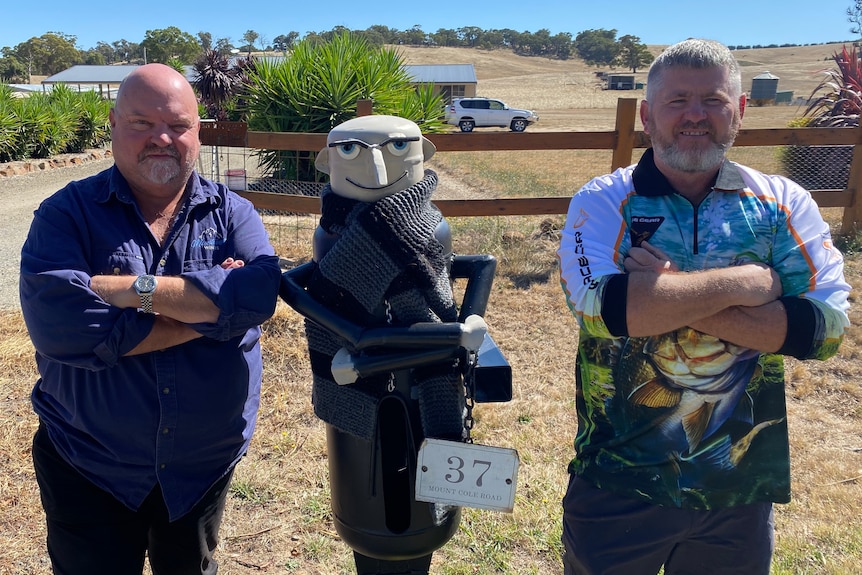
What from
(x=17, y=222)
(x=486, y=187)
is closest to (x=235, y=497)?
(x=17, y=222)

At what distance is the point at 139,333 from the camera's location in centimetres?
167

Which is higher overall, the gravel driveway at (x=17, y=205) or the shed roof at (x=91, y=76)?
the shed roof at (x=91, y=76)

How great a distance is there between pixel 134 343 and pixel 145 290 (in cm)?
14

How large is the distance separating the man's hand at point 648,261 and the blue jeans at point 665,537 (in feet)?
1.90

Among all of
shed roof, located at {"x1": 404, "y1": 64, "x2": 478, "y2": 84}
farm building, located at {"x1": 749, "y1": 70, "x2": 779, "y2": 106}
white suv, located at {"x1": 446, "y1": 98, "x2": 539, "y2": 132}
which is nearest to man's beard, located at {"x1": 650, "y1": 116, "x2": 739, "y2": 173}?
white suv, located at {"x1": 446, "y1": 98, "x2": 539, "y2": 132}

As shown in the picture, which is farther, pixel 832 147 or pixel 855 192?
pixel 832 147

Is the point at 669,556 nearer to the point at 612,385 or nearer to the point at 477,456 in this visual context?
the point at 612,385

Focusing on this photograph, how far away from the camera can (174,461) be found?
1.84 metres

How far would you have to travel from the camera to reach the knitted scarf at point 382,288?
1.68m

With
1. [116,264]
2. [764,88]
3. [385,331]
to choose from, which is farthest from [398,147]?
[764,88]

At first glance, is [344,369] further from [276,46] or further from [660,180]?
[276,46]

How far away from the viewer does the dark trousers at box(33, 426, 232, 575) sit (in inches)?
70.7

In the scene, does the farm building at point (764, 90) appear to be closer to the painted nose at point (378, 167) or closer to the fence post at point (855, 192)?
the fence post at point (855, 192)

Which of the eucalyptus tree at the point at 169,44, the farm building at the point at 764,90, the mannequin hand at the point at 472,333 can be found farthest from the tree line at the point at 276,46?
the mannequin hand at the point at 472,333
